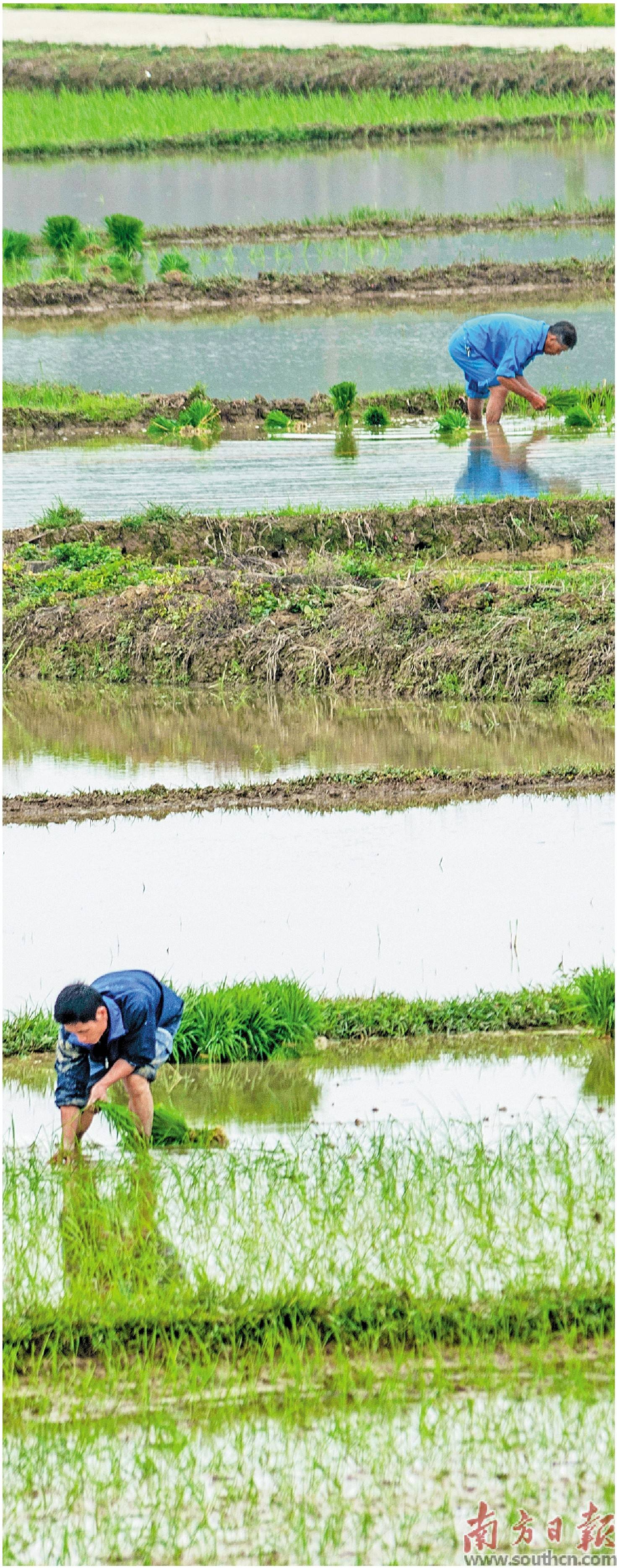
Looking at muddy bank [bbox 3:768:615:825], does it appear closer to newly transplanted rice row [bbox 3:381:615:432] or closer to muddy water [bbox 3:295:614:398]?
newly transplanted rice row [bbox 3:381:615:432]

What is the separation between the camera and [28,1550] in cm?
297

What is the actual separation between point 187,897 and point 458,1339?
3145 millimetres

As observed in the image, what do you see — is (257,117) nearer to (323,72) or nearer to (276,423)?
(323,72)

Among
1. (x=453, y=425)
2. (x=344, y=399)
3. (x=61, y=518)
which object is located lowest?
(x=61, y=518)

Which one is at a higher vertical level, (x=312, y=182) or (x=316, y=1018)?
(x=312, y=182)

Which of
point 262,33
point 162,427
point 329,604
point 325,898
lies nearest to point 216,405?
point 162,427

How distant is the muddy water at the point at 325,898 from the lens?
18.7 ft

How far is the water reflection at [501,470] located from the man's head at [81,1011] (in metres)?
7.55

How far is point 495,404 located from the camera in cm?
1379

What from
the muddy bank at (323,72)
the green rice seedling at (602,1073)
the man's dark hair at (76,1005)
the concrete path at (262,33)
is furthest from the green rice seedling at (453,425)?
the concrete path at (262,33)

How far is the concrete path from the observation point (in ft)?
93.2

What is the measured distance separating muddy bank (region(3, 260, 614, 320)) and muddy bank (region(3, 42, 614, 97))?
29.4 ft

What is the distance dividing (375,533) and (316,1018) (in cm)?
594

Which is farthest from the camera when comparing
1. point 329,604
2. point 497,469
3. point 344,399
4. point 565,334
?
point 344,399
